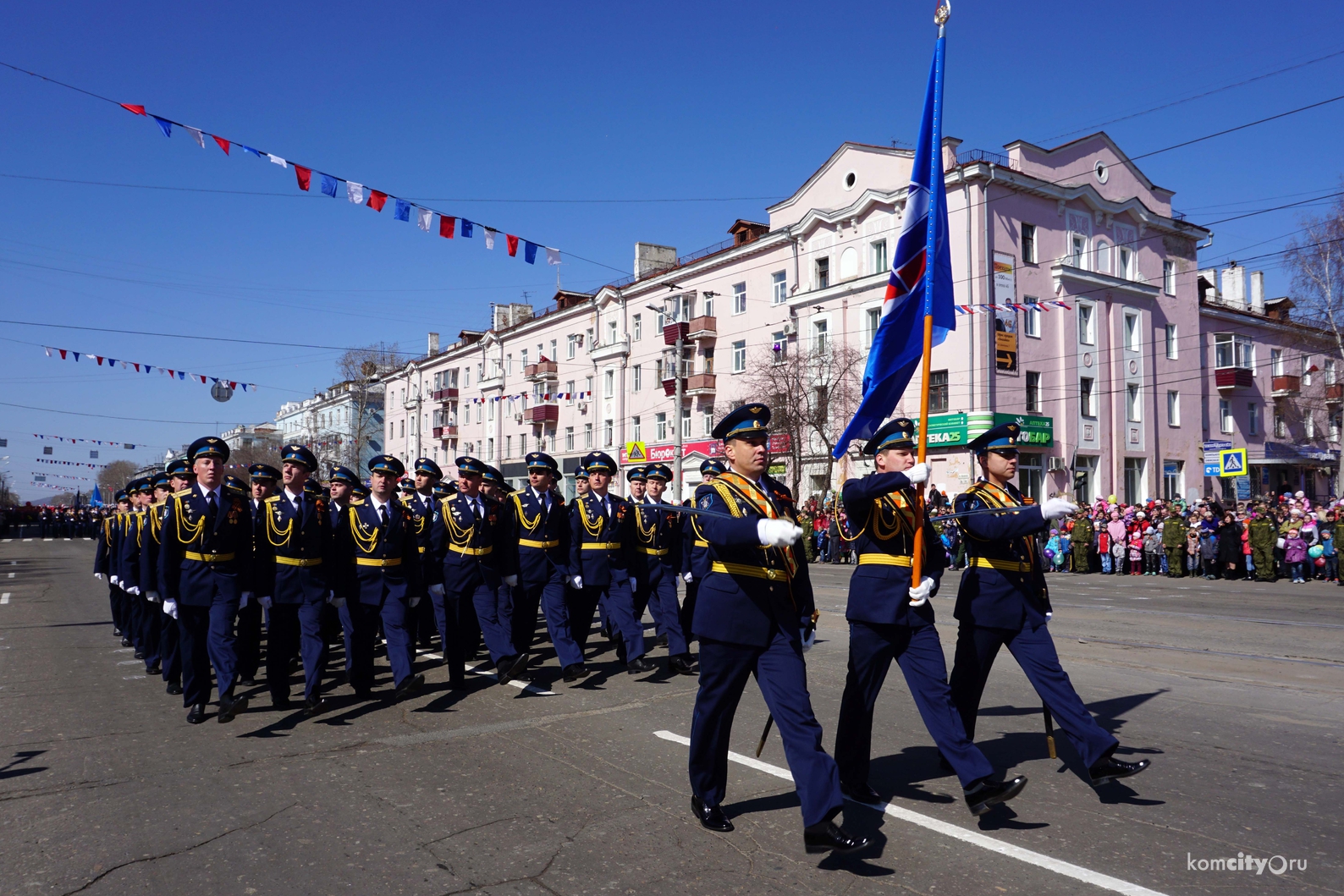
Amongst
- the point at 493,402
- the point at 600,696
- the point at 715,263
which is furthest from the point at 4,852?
the point at 493,402

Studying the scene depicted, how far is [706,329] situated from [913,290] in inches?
1501

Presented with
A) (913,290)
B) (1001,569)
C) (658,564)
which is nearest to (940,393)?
(658,564)

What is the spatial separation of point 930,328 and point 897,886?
120 inches

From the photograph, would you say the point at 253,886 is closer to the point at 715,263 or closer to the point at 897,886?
the point at 897,886

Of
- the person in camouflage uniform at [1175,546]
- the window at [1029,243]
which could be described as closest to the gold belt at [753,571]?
the person in camouflage uniform at [1175,546]

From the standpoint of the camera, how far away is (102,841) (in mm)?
4648

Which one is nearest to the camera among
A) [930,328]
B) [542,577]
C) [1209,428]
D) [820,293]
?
[930,328]

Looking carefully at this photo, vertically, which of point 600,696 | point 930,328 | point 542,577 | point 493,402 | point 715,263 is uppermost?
point 715,263

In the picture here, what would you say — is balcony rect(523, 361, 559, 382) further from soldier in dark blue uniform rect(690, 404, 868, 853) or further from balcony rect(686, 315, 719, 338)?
soldier in dark blue uniform rect(690, 404, 868, 853)

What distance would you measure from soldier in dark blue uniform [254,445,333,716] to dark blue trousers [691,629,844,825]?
163 inches

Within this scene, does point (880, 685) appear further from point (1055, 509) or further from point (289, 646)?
point (289, 646)

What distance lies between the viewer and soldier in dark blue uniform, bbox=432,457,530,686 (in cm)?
859

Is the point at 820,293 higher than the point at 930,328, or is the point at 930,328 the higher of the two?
the point at 820,293

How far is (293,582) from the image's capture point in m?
7.84
